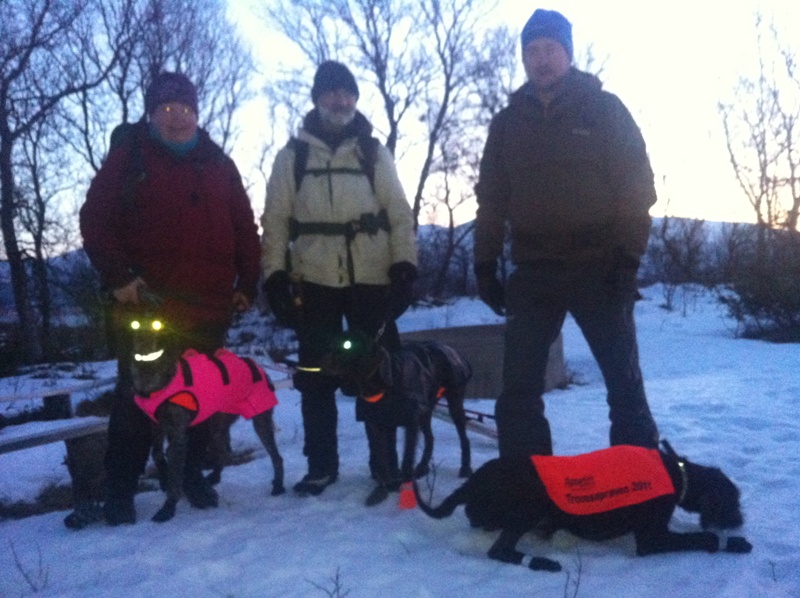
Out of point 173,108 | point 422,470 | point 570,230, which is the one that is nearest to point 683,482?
point 570,230

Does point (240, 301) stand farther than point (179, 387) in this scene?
Yes

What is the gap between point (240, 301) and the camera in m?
3.57

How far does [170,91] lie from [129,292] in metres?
0.91

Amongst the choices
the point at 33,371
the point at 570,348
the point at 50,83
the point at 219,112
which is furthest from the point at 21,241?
the point at 570,348

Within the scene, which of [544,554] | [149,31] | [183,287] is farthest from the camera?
[149,31]

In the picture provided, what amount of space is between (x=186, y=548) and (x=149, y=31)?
15.1 meters

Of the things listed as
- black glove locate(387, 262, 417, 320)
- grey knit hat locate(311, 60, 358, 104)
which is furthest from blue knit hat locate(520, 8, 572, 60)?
black glove locate(387, 262, 417, 320)

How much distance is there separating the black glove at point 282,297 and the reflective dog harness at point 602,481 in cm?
142

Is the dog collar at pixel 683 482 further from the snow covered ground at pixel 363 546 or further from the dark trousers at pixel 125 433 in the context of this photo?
the dark trousers at pixel 125 433

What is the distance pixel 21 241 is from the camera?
1443 cm

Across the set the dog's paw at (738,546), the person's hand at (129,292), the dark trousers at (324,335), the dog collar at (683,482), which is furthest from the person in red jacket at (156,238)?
the dog's paw at (738,546)

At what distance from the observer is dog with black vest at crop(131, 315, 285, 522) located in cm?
310

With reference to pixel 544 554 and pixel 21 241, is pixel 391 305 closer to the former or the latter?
pixel 544 554

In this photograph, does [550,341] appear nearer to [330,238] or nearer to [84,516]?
[330,238]
